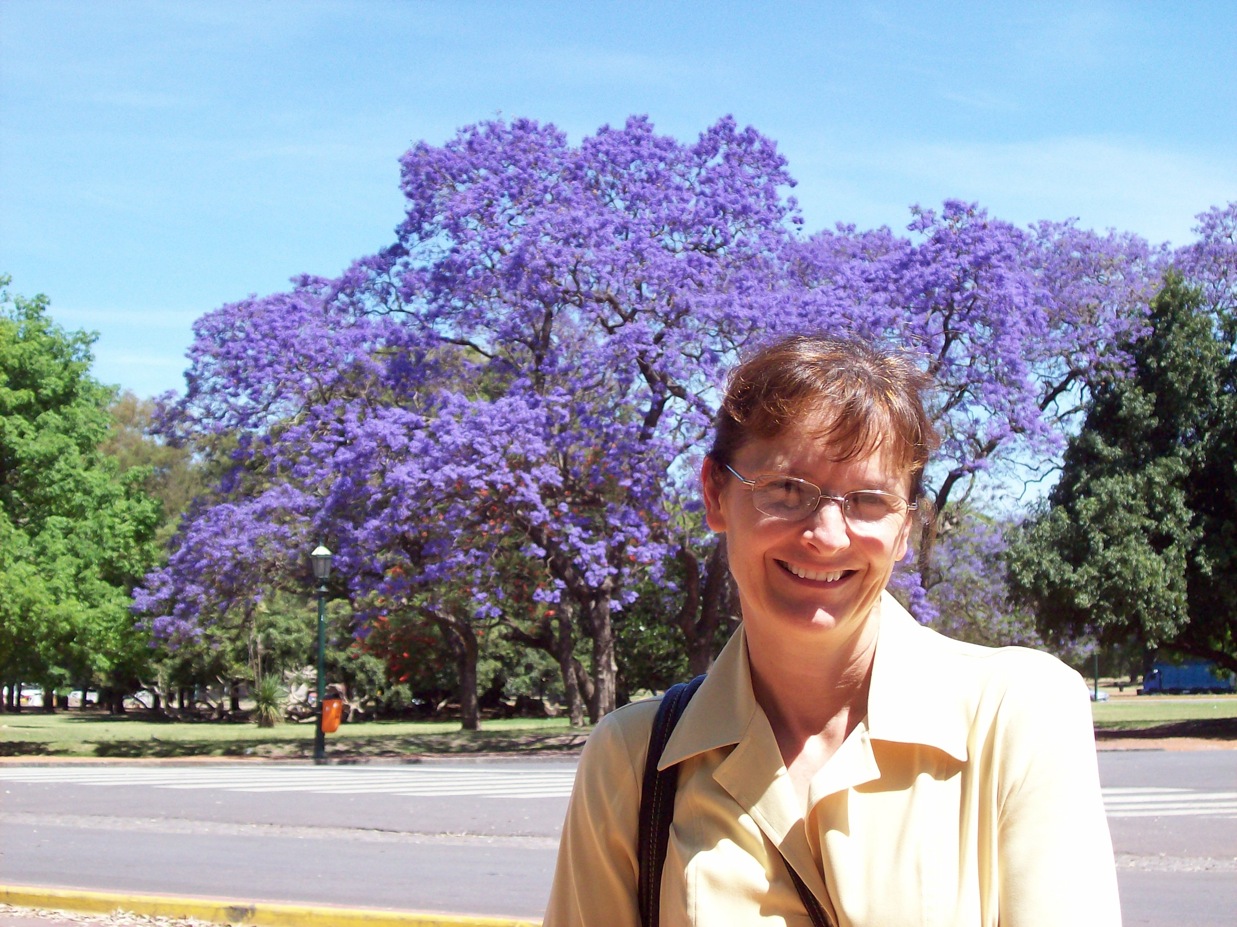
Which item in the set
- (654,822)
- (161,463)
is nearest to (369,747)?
(654,822)

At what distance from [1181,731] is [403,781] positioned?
17613 millimetres

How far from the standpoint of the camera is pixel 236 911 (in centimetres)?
810

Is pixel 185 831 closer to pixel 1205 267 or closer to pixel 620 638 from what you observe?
pixel 1205 267

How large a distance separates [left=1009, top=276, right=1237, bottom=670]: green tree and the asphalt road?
7.45 m

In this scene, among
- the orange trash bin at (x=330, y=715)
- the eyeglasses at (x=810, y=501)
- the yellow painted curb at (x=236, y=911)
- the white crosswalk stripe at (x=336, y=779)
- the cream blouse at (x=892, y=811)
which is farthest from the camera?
the orange trash bin at (x=330, y=715)

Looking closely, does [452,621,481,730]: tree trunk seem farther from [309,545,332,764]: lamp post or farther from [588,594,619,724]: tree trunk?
[309,545,332,764]: lamp post

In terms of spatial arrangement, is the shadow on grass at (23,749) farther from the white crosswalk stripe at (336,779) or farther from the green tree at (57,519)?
the white crosswalk stripe at (336,779)

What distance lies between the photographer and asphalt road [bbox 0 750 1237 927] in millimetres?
9344

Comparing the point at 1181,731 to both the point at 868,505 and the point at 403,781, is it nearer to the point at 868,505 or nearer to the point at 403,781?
the point at 403,781

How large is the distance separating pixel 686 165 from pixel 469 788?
1249 centimetres

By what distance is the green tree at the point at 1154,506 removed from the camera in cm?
2694

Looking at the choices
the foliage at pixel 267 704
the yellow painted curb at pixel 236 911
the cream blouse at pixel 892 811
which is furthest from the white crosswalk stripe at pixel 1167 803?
the foliage at pixel 267 704

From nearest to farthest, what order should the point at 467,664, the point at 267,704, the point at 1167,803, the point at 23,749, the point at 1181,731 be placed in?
1. the point at 1167,803
2. the point at 1181,731
3. the point at 23,749
4. the point at 467,664
5. the point at 267,704

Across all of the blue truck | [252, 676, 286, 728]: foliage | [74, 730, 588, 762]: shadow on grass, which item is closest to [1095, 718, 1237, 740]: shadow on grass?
[74, 730, 588, 762]: shadow on grass
